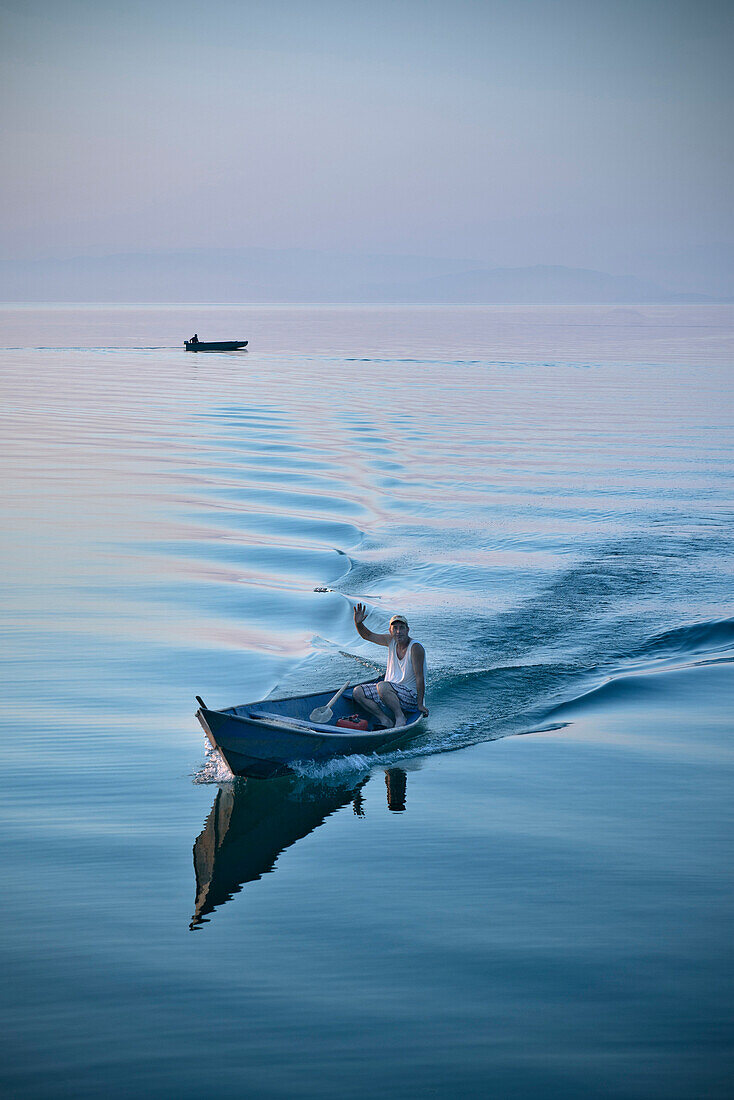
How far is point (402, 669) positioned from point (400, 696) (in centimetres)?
44

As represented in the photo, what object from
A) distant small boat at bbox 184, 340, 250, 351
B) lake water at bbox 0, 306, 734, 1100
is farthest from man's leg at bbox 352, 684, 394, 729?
distant small boat at bbox 184, 340, 250, 351

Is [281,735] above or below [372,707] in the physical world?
above

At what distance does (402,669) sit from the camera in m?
16.8

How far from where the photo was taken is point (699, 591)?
78.1 ft

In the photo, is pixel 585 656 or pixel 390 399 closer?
pixel 585 656

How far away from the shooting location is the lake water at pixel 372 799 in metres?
9.54

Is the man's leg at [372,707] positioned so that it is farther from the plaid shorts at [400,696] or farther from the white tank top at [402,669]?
the white tank top at [402,669]

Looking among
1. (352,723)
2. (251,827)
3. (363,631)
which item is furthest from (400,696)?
(251,827)

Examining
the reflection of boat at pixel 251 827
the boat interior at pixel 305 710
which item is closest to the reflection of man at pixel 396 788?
the reflection of boat at pixel 251 827

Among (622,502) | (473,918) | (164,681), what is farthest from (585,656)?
(622,502)

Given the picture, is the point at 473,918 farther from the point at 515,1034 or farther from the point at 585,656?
the point at 585,656

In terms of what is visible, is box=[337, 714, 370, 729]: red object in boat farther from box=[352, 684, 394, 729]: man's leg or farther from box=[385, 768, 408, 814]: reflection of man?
box=[385, 768, 408, 814]: reflection of man

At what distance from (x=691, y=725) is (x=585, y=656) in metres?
3.44

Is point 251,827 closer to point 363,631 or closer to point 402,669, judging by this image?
point 402,669
